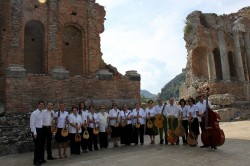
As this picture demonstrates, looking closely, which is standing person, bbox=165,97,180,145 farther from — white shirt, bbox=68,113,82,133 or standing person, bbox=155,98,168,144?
white shirt, bbox=68,113,82,133

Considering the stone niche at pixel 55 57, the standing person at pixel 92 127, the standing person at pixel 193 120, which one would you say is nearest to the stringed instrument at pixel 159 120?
the standing person at pixel 193 120

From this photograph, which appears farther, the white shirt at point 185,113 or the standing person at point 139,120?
the standing person at point 139,120

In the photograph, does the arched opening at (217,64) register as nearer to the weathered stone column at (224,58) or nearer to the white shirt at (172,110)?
the weathered stone column at (224,58)

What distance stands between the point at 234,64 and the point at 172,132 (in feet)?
87.9

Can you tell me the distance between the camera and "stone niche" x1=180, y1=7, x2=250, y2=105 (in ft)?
104

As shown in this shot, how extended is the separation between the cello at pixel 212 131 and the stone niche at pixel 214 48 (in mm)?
19984

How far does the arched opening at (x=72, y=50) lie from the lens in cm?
2017

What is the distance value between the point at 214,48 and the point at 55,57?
21.1 metres

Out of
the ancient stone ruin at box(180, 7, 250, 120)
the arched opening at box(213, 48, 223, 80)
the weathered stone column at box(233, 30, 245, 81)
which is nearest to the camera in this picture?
the ancient stone ruin at box(180, 7, 250, 120)

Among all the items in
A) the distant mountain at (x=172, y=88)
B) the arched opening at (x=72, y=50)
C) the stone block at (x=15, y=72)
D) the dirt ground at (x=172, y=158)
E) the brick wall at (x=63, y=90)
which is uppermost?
the distant mountain at (x=172, y=88)

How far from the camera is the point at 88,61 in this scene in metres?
20.0

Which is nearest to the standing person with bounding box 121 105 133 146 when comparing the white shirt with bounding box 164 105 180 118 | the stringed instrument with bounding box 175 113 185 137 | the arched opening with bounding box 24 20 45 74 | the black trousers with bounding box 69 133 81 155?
the white shirt with bounding box 164 105 180 118

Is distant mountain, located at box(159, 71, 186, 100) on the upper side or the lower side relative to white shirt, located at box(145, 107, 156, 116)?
upper

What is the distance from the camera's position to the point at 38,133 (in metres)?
9.11
